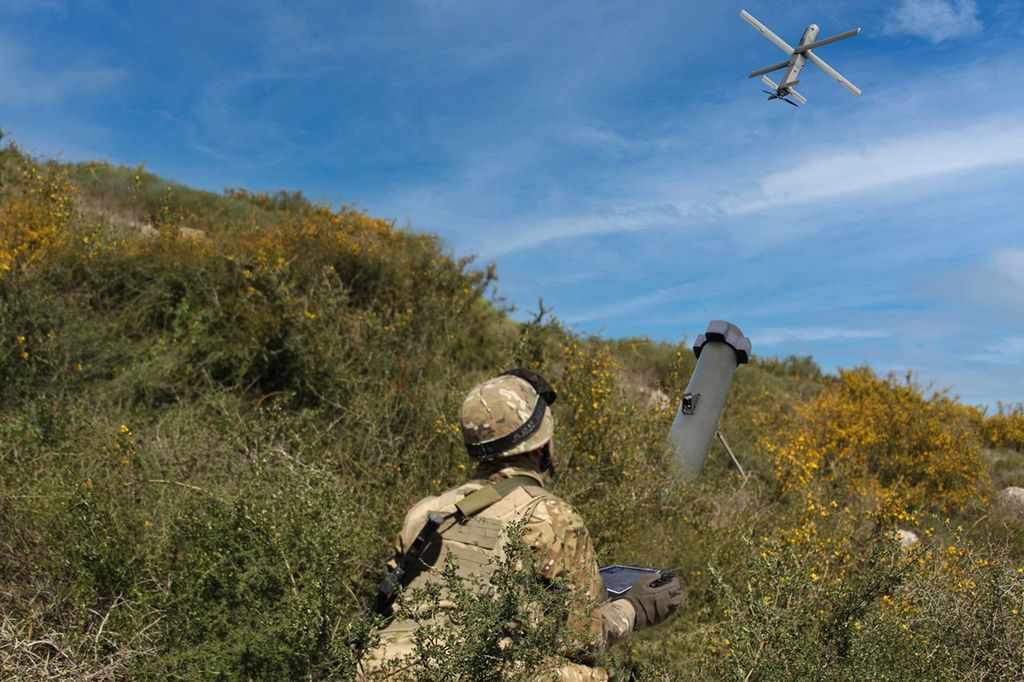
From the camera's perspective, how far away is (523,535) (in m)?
2.90

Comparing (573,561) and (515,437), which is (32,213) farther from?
(573,561)

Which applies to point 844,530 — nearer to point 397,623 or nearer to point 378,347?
point 397,623

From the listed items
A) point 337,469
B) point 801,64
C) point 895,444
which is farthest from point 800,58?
point 337,469

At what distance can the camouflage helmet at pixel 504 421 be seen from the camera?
359 centimetres

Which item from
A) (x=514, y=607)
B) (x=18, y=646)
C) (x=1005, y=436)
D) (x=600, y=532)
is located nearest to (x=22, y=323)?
(x=18, y=646)

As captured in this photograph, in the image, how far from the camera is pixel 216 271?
8.82 metres

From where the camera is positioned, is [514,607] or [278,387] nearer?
[514,607]

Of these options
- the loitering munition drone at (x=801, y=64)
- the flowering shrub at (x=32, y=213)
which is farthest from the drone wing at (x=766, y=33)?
the flowering shrub at (x=32, y=213)

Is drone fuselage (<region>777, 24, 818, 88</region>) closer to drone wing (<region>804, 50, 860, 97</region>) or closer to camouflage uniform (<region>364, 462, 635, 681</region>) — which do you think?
drone wing (<region>804, 50, 860, 97</region>)

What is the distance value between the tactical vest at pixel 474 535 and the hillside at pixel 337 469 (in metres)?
0.38

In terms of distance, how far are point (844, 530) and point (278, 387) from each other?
575 centimetres

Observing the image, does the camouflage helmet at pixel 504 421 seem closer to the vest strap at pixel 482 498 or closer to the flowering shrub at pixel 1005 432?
the vest strap at pixel 482 498

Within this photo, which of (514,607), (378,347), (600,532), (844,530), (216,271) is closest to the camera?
(514,607)

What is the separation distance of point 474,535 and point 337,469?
10.4 ft
